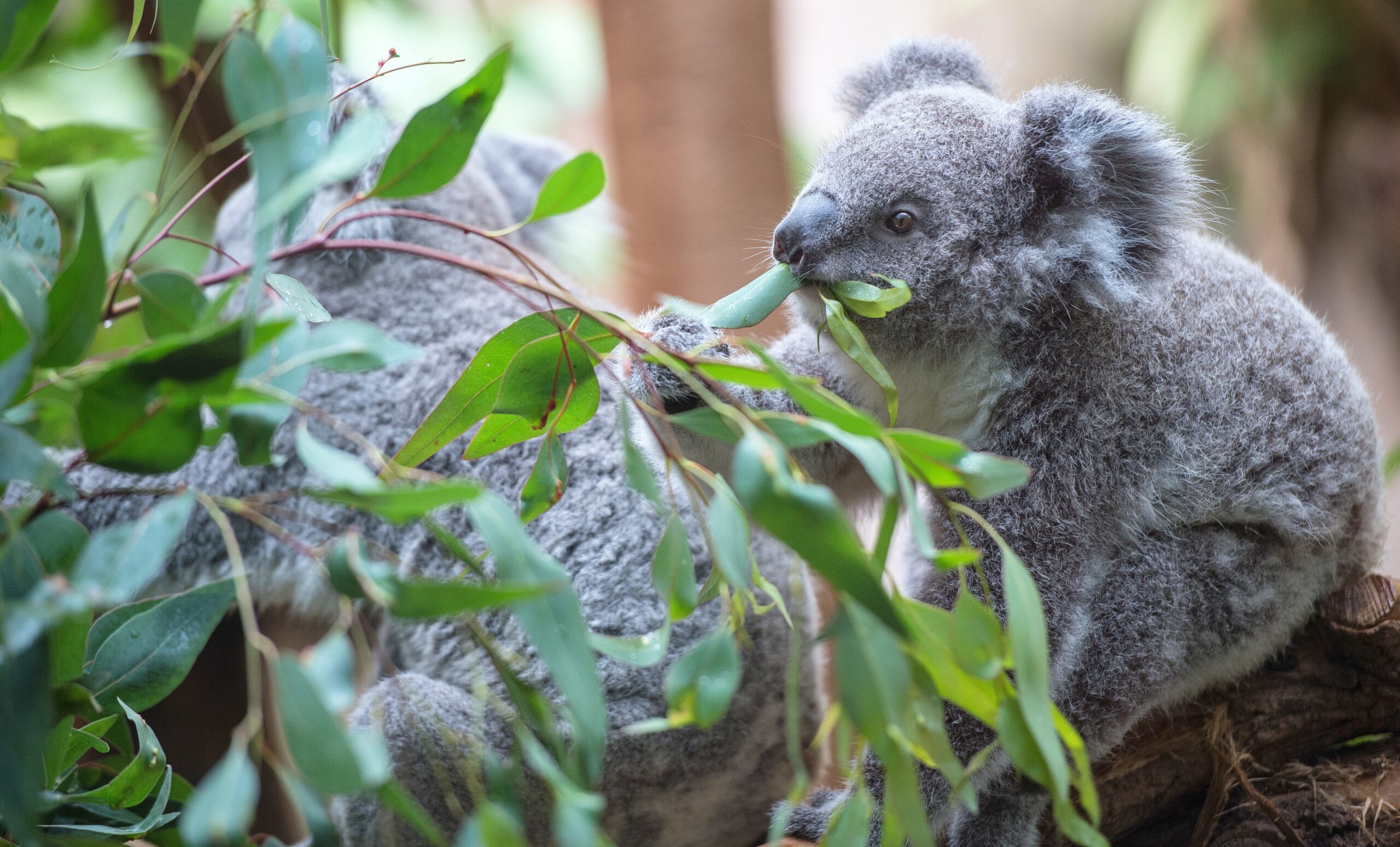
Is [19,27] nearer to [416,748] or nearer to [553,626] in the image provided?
[553,626]

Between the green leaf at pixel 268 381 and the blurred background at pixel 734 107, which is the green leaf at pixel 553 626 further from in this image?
the blurred background at pixel 734 107

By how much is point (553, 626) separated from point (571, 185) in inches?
23.4

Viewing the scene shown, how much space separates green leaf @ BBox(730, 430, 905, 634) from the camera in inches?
33.5

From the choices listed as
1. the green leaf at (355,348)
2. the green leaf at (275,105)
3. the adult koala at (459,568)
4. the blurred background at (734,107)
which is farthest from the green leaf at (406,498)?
the blurred background at (734,107)

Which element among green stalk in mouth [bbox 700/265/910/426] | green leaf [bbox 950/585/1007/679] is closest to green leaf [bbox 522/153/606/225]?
green stalk in mouth [bbox 700/265/910/426]

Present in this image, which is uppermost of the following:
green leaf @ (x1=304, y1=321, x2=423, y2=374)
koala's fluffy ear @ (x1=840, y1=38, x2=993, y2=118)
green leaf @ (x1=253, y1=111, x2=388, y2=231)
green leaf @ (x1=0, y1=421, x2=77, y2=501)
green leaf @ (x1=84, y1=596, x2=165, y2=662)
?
koala's fluffy ear @ (x1=840, y1=38, x2=993, y2=118)

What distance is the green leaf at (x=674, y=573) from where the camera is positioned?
3.60ft

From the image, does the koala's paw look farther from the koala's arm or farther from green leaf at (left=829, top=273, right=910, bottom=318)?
green leaf at (left=829, top=273, right=910, bottom=318)

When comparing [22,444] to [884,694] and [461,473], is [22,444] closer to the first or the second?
[884,694]

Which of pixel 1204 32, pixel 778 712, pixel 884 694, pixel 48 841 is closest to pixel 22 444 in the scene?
Result: pixel 48 841

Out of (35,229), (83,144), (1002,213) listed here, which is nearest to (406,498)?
(83,144)

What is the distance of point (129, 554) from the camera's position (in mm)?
827

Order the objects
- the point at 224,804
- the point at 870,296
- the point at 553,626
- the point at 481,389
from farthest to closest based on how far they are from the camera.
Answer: the point at 870,296, the point at 481,389, the point at 553,626, the point at 224,804

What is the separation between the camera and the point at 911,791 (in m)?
0.97
